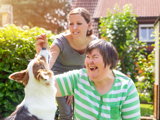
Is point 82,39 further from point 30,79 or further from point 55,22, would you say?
point 55,22

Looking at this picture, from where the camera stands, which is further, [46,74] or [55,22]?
[55,22]

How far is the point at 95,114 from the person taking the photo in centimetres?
213

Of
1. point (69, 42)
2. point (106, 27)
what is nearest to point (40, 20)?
point (106, 27)

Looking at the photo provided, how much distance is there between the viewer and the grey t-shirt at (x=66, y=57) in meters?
3.06

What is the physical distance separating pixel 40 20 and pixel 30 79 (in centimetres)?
1698

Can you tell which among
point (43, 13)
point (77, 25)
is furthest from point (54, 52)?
point (43, 13)

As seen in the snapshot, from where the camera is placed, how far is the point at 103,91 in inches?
86.5

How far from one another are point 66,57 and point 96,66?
3.94 ft

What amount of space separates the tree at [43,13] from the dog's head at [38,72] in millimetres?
15492

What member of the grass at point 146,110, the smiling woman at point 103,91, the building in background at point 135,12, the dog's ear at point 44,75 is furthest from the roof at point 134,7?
the dog's ear at point 44,75

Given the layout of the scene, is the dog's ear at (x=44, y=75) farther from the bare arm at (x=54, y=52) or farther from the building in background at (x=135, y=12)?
the building in background at (x=135, y=12)

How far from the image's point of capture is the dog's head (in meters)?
2.33

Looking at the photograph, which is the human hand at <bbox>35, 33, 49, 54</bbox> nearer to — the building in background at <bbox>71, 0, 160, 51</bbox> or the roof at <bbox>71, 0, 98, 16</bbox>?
the building in background at <bbox>71, 0, 160, 51</bbox>

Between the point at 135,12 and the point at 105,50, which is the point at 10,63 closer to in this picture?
the point at 105,50
